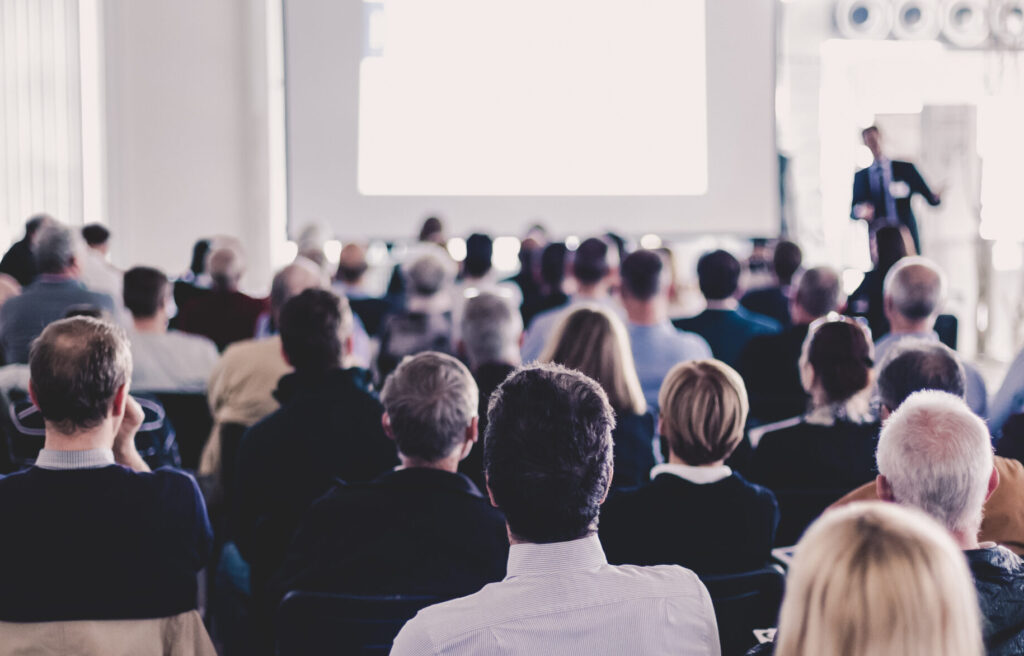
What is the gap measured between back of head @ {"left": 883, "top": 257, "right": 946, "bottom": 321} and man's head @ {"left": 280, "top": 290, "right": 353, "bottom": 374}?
214 centimetres

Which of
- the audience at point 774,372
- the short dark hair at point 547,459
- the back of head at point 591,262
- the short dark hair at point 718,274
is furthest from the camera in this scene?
the back of head at point 591,262

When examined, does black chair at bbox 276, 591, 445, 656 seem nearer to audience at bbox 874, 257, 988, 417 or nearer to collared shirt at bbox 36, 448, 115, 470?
collared shirt at bbox 36, 448, 115, 470

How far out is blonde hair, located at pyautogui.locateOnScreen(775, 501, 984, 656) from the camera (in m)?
0.83

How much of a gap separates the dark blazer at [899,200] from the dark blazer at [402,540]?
5.43 m

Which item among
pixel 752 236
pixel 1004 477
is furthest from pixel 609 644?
pixel 752 236

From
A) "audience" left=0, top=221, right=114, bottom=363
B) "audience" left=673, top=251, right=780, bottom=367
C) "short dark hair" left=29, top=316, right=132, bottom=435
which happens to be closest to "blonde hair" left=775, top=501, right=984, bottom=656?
"short dark hair" left=29, top=316, right=132, bottom=435

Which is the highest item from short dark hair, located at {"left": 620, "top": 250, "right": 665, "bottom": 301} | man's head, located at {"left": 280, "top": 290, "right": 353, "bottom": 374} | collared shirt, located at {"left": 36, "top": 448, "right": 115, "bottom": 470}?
short dark hair, located at {"left": 620, "top": 250, "right": 665, "bottom": 301}

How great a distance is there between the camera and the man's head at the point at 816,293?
4.33m

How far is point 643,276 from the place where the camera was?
4.11 m

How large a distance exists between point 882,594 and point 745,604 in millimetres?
1110

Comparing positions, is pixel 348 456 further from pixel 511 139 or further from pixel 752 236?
pixel 752 236

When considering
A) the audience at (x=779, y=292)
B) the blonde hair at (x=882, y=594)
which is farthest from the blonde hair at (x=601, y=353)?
the audience at (x=779, y=292)

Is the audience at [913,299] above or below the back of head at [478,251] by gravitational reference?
below

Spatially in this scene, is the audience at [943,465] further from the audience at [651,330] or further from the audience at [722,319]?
the audience at [722,319]
